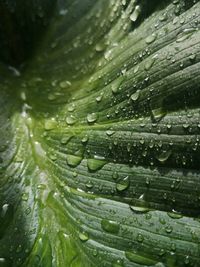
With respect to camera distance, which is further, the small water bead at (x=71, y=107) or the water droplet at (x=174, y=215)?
the small water bead at (x=71, y=107)

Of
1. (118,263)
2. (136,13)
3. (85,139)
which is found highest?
(136,13)

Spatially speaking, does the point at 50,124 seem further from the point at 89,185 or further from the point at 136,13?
the point at 136,13

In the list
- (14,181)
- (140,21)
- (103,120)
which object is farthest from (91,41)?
(14,181)

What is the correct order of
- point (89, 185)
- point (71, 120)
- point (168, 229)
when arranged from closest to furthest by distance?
point (168, 229) → point (89, 185) → point (71, 120)

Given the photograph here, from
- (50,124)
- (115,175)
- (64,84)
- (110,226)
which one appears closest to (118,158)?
(115,175)

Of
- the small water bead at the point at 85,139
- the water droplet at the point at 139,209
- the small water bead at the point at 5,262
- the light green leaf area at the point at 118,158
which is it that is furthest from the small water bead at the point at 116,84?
the small water bead at the point at 5,262

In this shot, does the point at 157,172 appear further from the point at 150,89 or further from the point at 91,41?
the point at 91,41

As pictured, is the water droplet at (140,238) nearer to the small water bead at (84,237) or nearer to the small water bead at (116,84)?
the small water bead at (84,237)
